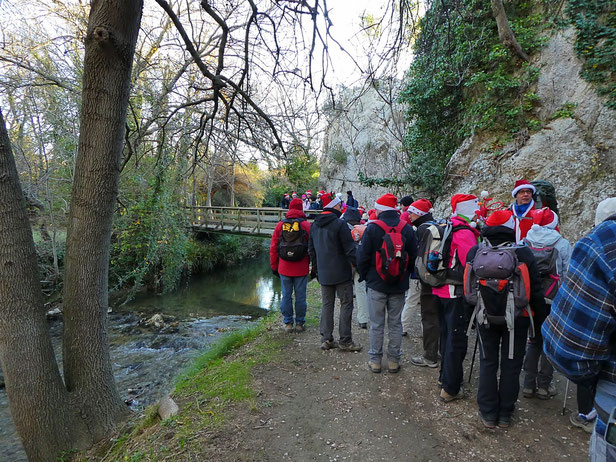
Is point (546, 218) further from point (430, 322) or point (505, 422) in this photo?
point (505, 422)

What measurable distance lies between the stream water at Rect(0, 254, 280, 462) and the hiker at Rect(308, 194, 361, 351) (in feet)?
10.00

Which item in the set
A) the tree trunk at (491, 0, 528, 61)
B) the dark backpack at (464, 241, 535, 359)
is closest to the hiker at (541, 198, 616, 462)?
the dark backpack at (464, 241, 535, 359)

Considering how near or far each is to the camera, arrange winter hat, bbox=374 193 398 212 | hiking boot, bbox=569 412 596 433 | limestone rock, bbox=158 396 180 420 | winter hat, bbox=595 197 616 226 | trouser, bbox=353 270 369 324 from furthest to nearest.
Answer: trouser, bbox=353 270 369 324
winter hat, bbox=374 193 398 212
limestone rock, bbox=158 396 180 420
hiking boot, bbox=569 412 596 433
winter hat, bbox=595 197 616 226

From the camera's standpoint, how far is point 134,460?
2496 mm

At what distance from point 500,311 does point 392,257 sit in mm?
1073

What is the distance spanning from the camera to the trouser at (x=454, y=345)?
2721mm

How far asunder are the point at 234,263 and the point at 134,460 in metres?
14.1

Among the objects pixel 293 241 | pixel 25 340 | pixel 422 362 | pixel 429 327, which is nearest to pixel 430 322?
pixel 429 327

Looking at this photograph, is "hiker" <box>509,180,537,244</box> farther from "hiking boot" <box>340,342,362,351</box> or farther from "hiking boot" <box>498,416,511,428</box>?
"hiking boot" <box>340,342,362,351</box>

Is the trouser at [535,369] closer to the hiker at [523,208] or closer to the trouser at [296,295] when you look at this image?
the hiker at [523,208]

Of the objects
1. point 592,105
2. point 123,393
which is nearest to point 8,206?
point 123,393

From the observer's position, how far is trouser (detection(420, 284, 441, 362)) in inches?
138

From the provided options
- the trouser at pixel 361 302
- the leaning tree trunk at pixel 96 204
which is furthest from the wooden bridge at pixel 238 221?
the leaning tree trunk at pixel 96 204

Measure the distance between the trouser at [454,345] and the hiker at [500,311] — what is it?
0.21 meters
